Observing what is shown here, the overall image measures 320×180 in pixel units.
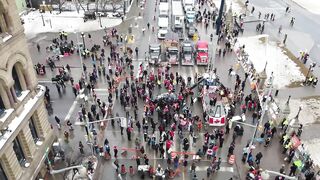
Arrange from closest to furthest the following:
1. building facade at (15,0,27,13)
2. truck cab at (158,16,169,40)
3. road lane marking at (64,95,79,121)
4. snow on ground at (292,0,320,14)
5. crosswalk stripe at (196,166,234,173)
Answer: crosswalk stripe at (196,166,234,173)
road lane marking at (64,95,79,121)
truck cab at (158,16,169,40)
building facade at (15,0,27,13)
snow on ground at (292,0,320,14)

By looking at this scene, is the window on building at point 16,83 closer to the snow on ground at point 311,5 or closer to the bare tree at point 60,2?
the bare tree at point 60,2

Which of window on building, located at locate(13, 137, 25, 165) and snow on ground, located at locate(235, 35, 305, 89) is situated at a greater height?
window on building, located at locate(13, 137, 25, 165)

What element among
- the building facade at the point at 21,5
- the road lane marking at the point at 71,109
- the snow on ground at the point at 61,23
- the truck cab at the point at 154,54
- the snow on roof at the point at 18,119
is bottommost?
the road lane marking at the point at 71,109

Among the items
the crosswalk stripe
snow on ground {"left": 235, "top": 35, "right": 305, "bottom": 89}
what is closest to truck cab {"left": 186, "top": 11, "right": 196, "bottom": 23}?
snow on ground {"left": 235, "top": 35, "right": 305, "bottom": 89}

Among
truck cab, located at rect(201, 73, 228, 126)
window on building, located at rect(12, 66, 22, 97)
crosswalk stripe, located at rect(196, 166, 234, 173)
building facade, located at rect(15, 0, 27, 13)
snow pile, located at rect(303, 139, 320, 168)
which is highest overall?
window on building, located at rect(12, 66, 22, 97)

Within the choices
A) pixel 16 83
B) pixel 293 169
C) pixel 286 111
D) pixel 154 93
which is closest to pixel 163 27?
pixel 154 93

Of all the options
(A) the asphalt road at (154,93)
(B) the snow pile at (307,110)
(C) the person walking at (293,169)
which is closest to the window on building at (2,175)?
(A) the asphalt road at (154,93)

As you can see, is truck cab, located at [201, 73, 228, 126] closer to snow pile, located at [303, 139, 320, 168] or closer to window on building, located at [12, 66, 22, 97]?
snow pile, located at [303, 139, 320, 168]

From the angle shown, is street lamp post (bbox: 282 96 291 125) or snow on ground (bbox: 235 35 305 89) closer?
street lamp post (bbox: 282 96 291 125)

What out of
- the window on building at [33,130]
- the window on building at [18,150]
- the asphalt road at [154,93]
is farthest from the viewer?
the asphalt road at [154,93]
